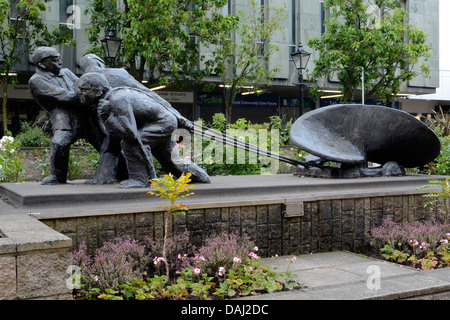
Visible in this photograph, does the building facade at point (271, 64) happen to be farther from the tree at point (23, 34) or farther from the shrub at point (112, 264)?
Answer: the shrub at point (112, 264)

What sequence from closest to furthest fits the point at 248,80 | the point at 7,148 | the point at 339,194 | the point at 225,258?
1. the point at 225,258
2. the point at 339,194
3. the point at 7,148
4. the point at 248,80

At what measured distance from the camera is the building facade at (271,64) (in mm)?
20844

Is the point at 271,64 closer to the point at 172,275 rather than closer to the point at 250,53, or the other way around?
the point at 250,53

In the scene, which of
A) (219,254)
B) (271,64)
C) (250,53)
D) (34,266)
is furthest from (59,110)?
(271,64)

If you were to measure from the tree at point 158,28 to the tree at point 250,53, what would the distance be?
5.98 ft

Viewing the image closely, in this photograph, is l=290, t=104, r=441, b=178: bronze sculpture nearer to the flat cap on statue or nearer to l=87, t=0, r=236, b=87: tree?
the flat cap on statue

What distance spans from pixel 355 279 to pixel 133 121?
307 centimetres

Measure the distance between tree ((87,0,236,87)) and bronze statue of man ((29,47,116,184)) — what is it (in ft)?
30.7

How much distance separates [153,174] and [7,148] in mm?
5032

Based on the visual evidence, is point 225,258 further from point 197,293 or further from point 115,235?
point 115,235

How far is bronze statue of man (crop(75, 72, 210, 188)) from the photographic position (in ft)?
19.2

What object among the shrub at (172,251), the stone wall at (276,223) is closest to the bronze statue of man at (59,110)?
the stone wall at (276,223)

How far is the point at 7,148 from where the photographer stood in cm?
974
